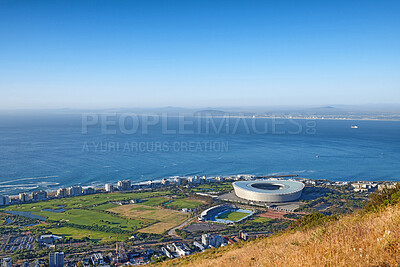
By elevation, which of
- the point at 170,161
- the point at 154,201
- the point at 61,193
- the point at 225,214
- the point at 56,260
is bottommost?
the point at 225,214

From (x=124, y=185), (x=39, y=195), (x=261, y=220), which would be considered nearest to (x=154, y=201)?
(x=124, y=185)

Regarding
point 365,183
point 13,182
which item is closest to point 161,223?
point 13,182

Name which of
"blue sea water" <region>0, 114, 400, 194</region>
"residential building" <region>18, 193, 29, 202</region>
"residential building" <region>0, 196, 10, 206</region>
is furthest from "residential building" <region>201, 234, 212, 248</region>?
"blue sea water" <region>0, 114, 400, 194</region>

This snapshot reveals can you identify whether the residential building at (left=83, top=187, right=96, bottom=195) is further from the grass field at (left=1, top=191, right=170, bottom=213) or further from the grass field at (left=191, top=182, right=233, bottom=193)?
the grass field at (left=191, top=182, right=233, bottom=193)

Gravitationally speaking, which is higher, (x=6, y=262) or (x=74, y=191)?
(x=6, y=262)

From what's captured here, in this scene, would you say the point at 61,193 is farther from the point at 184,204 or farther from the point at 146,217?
the point at 184,204

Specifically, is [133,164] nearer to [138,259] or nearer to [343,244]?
[138,259]
